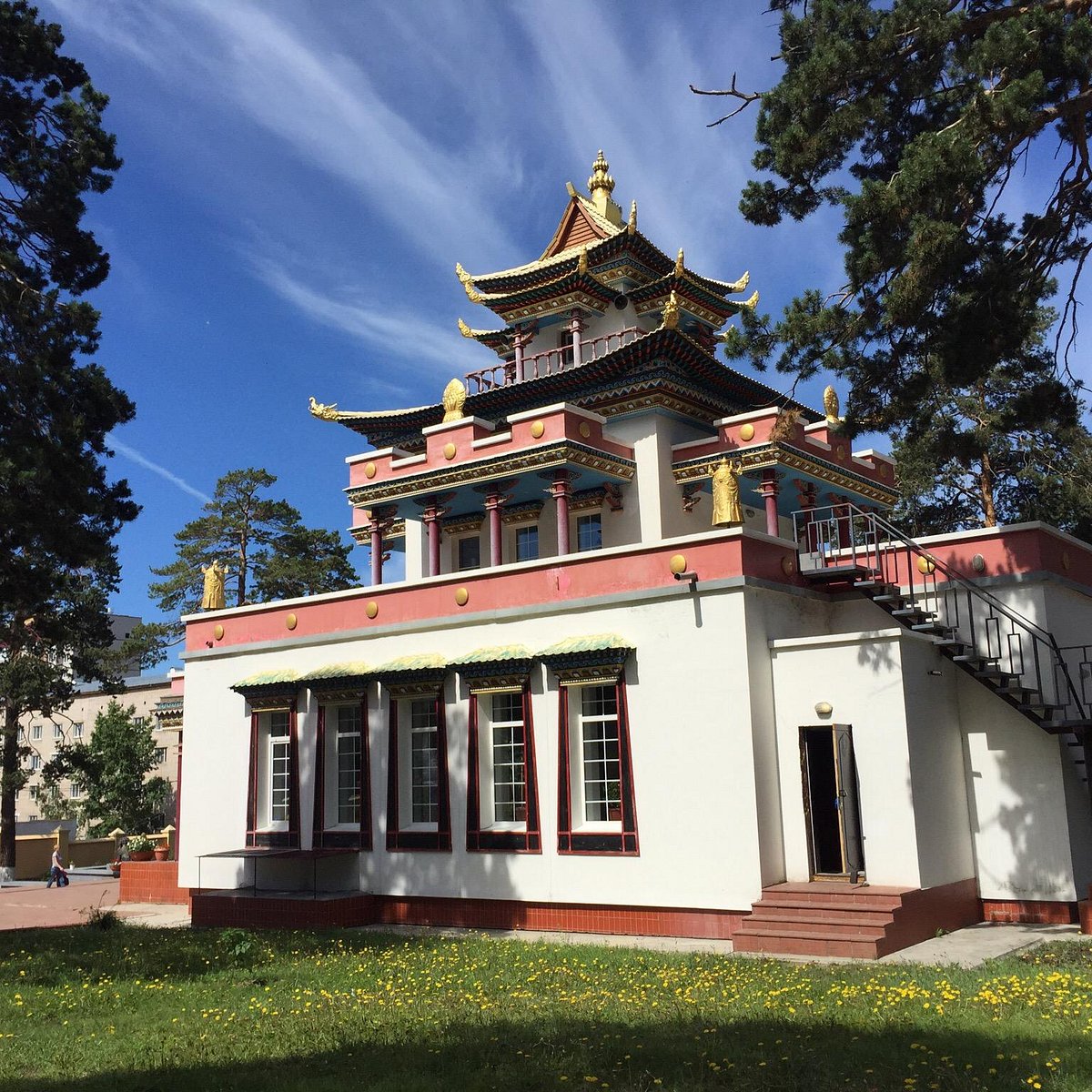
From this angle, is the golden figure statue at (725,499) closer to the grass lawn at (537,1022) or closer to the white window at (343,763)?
the grass lawn at (537,1022)

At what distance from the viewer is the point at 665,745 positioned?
50.2 ft

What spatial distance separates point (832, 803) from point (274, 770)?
32.9 ft

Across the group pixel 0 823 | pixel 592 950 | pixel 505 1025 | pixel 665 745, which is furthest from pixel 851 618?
pixel 0 823

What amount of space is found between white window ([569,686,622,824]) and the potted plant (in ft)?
46.3

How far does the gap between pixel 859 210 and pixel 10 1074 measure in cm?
1151

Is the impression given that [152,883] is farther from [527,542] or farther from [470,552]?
[527,542]

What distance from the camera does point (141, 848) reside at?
26344mm

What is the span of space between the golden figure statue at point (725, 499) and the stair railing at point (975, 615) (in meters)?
1.23

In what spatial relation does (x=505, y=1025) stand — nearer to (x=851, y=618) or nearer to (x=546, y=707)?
(x=546, y=707)

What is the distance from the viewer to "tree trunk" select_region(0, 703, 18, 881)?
33.7m

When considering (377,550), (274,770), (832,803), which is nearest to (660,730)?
(832,803)

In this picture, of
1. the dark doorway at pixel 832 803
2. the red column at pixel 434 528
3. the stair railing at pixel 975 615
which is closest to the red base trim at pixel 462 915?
the dark doorway at pixel 832 803

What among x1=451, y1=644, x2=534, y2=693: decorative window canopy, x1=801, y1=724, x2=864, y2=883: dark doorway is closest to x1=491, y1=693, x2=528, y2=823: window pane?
x1=451, y1=644, x2=534, y2=693: decorative window canopy

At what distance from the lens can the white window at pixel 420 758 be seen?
58.9ft
